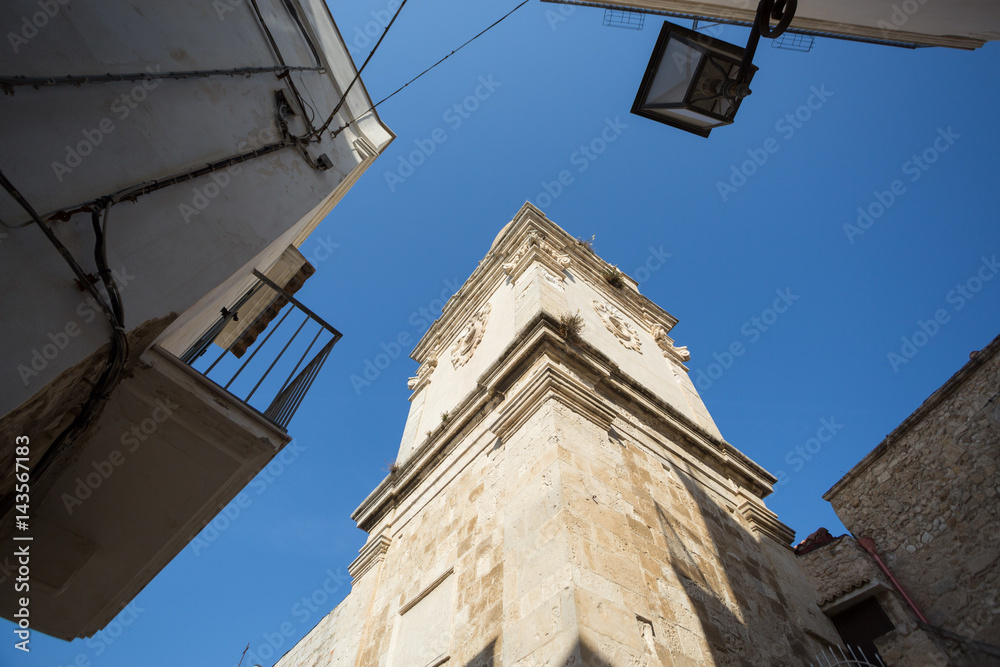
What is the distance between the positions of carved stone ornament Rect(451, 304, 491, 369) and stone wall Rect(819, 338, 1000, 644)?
28.3 ft

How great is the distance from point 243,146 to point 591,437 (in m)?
4.75

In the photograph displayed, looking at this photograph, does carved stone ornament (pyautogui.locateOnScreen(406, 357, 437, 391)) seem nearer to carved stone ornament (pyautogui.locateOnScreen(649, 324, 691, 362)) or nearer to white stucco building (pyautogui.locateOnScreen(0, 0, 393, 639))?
carved stone ornament (pyautogui.locateOnScreen(649, 324, 691, 362))

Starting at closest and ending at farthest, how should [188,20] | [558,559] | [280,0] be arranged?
[558,559], [188,20], [280,0]

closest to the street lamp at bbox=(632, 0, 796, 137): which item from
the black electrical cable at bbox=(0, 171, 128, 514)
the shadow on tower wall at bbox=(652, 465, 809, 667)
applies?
the shadow on tower wall at bbox=(652, 465, 809, 667)

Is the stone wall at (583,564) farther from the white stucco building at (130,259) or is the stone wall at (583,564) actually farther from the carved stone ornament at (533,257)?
the carved stone ornament at (533,257)

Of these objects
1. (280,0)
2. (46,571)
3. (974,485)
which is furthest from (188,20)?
(974,485)

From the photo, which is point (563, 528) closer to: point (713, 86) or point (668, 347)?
point (713, 86)

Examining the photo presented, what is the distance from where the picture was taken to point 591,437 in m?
5.77

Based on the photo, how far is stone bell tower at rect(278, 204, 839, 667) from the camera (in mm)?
4211

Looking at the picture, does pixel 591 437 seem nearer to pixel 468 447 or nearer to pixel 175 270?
pixel 468 447

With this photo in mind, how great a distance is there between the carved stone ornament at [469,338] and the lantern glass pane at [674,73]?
623 cm

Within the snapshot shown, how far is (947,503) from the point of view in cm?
888

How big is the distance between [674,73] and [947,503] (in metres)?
9.23

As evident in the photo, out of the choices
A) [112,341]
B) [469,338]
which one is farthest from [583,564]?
[469,338]
